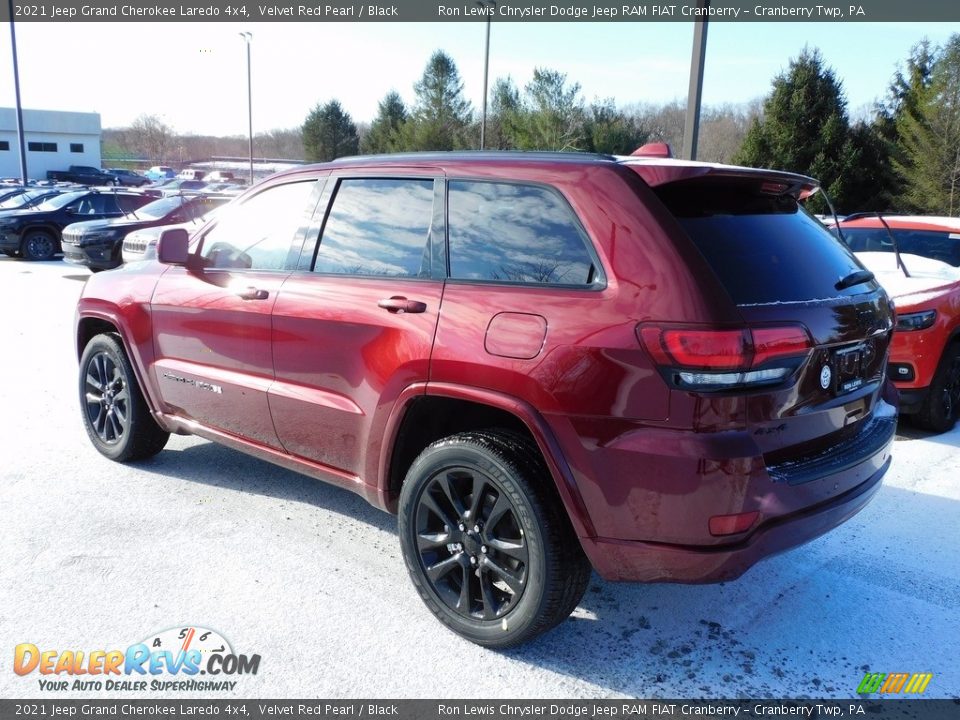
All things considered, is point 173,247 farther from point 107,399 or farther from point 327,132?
point 327,132

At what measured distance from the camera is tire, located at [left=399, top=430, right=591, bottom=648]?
281cm

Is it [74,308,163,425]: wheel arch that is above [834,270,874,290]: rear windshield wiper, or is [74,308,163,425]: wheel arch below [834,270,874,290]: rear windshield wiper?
below

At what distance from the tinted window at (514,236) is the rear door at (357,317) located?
0.12 metres

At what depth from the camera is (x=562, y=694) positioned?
279 cm

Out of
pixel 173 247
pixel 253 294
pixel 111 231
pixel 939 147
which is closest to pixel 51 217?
pixel 111 231

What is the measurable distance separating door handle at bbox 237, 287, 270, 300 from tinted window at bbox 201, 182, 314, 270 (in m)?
0.14

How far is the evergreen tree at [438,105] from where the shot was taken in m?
43.4

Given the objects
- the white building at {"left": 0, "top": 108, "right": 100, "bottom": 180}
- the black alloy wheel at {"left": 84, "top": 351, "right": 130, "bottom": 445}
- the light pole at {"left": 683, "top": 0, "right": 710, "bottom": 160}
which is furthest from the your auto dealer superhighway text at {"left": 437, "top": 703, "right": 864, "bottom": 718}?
the white building at {"left": 0, "top": 108, "right": 100, "bottom": 180}

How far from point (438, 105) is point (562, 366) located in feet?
144

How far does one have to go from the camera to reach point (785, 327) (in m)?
2.62

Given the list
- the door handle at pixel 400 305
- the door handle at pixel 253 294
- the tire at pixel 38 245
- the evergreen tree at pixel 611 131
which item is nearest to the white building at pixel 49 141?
the evergreen tree at pixel 611 131

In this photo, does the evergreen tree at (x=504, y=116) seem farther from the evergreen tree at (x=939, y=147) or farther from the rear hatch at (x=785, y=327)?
the rear hatch at (x=785, y=327)

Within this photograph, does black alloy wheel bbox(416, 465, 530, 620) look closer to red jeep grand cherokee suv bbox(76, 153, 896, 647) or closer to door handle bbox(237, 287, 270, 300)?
red jeep grand cherokee suv bbox(76, 153, 896, 647)

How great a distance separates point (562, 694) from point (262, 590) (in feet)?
4.55
